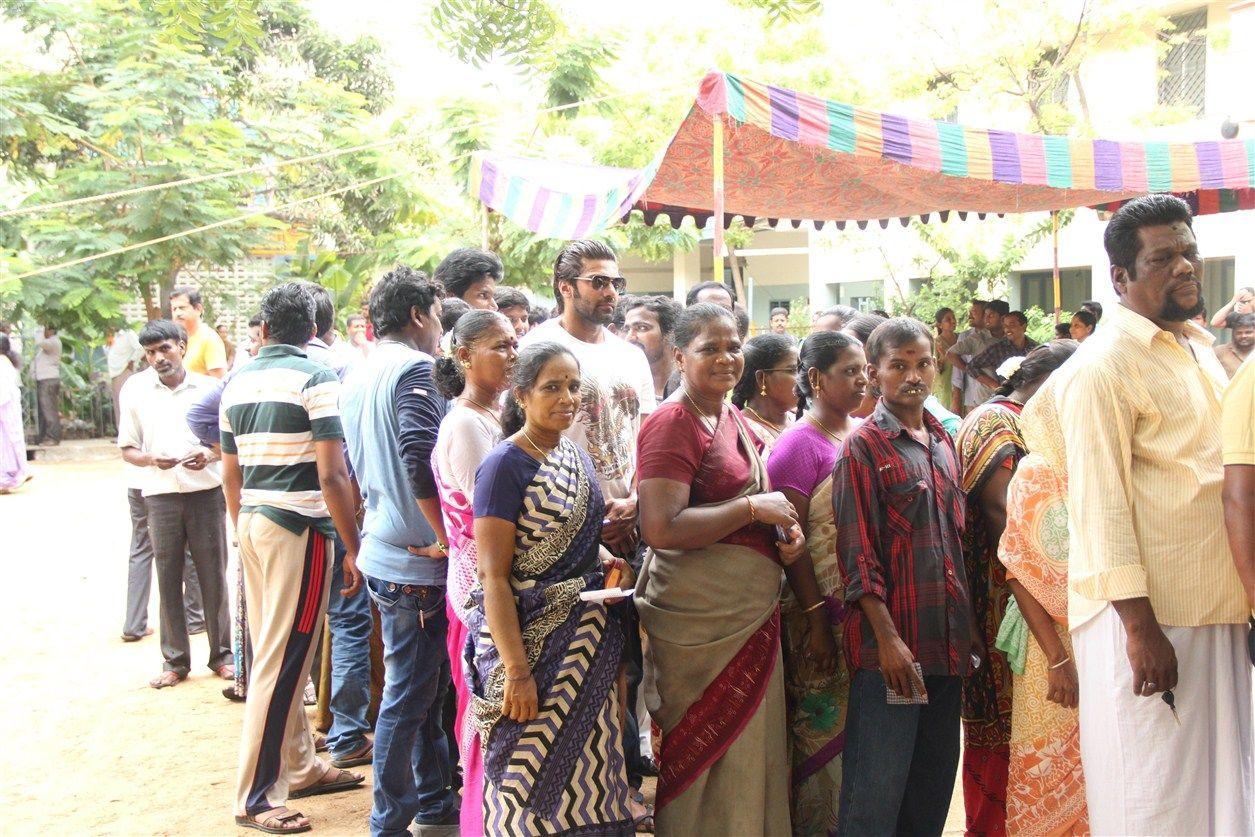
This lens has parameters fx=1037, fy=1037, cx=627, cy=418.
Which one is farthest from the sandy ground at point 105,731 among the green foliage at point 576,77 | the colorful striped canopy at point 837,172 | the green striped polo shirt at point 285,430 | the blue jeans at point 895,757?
the green foliage at point 576,77

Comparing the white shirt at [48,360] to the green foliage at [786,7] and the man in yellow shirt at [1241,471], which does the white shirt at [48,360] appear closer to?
the green foliage at [786,7]

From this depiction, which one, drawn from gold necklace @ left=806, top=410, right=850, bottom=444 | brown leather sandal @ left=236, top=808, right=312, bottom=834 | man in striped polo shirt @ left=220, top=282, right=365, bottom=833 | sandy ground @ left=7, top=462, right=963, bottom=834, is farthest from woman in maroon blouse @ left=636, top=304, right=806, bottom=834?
brown leather sandal @ left=236, top=808, right=312, bottom=834

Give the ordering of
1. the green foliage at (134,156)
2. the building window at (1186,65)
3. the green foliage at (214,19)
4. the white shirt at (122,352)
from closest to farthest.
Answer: the green foliage at (214,19) → the green foliage at (134,156) → the white shirt at (122,352) → the building window at (1186,65)

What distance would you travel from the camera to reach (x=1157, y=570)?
8.11 feet

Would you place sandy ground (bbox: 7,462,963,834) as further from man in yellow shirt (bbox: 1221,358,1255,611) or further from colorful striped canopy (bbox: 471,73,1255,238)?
colorful striped canopy (bbox: 471,73,1255,238)

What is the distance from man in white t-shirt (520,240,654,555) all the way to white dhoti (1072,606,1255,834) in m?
1.70

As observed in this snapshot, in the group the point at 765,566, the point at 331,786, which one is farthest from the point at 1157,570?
the point at 331,786

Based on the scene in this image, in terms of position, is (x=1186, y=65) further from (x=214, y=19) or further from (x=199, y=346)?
(x=214, y=19)

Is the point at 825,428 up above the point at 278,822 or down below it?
above

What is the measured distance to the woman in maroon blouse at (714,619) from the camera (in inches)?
116

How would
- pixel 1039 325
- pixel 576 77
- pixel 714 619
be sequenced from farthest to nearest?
pixel 1039 325 → pixel 576 77 → pixel 714 619

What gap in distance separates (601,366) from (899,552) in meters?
1.41

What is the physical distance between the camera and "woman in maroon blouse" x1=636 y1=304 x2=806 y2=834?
2.94m

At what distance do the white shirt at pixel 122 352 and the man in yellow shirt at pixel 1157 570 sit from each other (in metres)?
15.5
